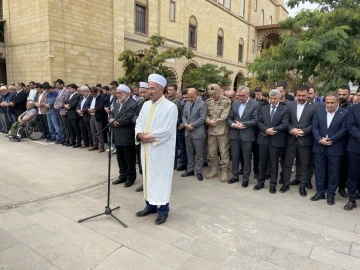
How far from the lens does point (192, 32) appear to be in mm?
22250

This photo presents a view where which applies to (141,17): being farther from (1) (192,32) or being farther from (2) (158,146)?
(2) (158,146)

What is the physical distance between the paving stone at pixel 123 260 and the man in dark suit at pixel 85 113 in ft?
17.8

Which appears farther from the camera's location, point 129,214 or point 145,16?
point 145,16

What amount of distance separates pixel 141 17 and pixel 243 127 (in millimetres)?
14041

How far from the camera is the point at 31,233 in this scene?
3414 millimetres

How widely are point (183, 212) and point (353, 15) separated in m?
7.99

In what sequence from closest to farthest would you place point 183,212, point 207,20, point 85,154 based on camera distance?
point 183,212 → point 85,154 → point 207,20

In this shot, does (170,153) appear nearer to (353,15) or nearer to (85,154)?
(85,154)

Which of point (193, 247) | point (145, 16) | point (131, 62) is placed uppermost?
point (145, 16)

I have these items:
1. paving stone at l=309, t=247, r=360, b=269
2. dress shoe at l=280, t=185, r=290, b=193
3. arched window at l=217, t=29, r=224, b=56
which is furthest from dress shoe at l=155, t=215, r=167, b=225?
arched window at l=217, t=29, r=224, b=56

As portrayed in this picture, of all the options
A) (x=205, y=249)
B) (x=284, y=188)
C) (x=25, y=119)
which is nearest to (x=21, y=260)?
(x=205, y=249)

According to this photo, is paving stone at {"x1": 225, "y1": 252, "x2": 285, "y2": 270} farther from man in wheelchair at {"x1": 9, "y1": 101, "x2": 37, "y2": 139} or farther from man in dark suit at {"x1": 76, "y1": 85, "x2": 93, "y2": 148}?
man in wheelchair at {"x1": 9, "y1": 101, "x2": 37, "y2": 139}

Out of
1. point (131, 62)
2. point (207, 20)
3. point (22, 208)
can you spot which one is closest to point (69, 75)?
point (131, 62)

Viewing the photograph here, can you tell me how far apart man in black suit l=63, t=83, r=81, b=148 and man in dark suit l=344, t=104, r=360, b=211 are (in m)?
6.67
